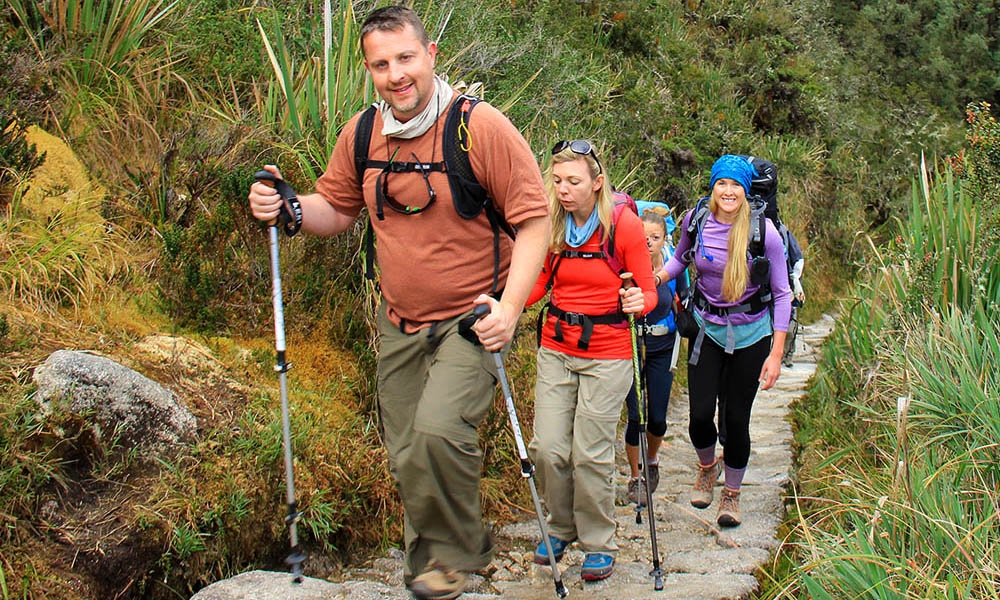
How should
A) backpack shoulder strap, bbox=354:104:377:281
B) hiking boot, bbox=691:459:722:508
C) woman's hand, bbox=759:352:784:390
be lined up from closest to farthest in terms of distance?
1. backpack shoulder strap, bbox=354:104:377:281
2. woman's hand, bbox=759:352:784:390
3. hiking boot, bbox=691:459:722:508

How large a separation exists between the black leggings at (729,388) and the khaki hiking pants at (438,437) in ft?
7.37

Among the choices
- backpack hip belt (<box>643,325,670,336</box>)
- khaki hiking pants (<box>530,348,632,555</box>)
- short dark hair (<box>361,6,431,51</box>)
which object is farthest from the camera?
backpack hip belt (<box>643,325,670,336</box>)

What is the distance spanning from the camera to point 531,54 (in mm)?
10477

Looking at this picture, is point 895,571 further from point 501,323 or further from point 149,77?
point 149,77

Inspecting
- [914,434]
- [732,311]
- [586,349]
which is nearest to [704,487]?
[732,311]

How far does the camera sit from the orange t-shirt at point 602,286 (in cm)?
489

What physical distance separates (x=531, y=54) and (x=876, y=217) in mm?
9510

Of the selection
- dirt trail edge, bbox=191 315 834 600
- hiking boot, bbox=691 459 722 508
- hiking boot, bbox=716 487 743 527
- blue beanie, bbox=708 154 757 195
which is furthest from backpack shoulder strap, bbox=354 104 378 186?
hiking boot, bbox=691 459 722 508

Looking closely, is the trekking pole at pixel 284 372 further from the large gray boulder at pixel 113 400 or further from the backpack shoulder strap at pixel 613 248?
the backpack shoulder strap at pixel 613 248

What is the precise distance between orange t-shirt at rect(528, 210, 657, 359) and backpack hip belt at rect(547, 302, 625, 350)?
0.05 feet

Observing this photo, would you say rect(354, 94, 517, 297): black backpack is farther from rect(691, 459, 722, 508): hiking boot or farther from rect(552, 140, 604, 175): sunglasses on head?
rect(691, 459, 722, 508): hiking boot

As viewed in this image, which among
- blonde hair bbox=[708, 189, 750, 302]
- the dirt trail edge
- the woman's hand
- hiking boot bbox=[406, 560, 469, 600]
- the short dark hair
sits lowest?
the dirt trail edge

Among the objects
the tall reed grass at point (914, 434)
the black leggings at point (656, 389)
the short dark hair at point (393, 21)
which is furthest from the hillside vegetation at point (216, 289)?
the short dark hair at point (393, 21)

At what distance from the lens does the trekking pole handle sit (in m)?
3.84
